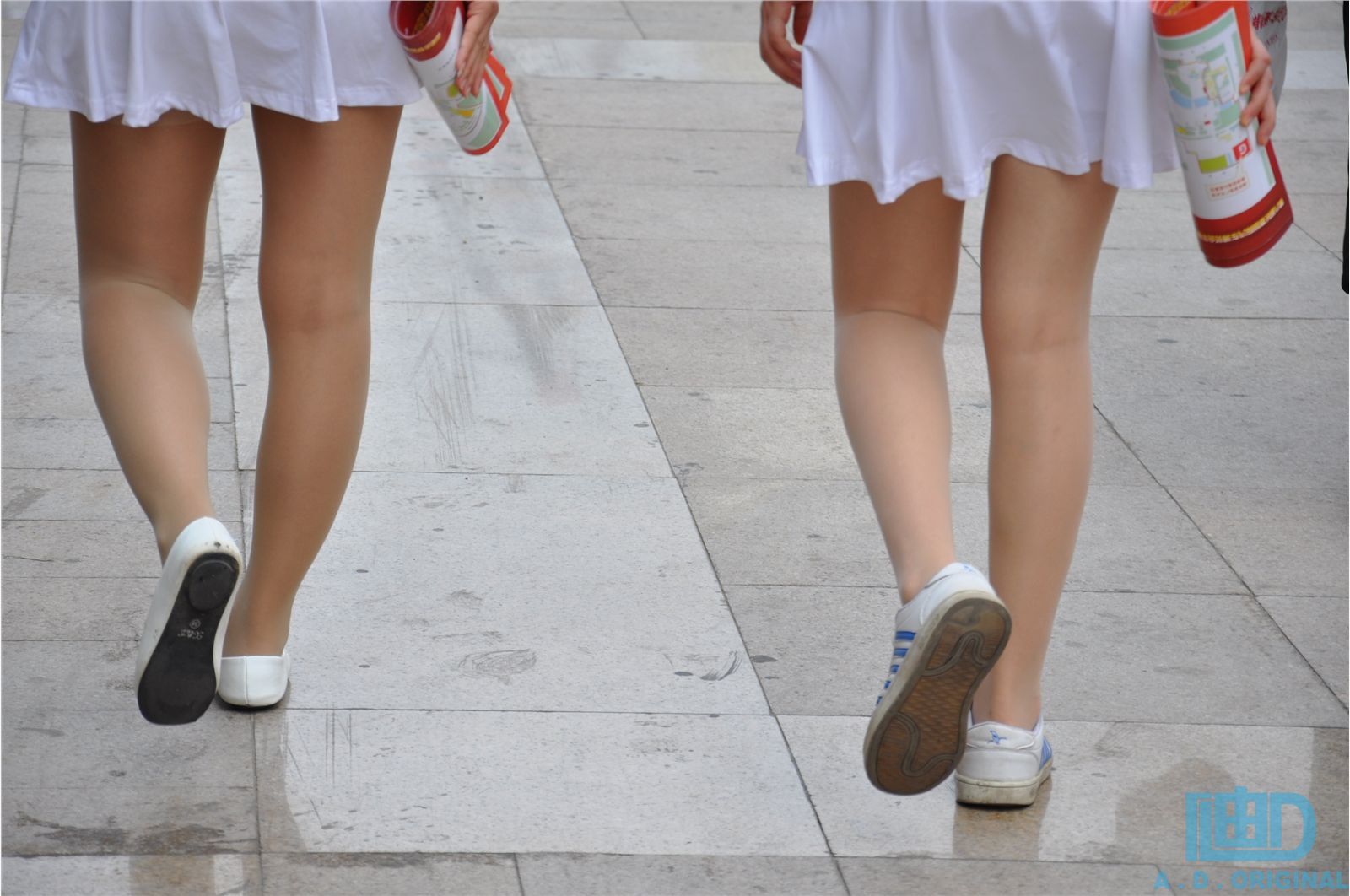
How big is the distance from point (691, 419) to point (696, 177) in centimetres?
253

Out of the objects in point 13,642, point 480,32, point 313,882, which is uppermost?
point 480,32

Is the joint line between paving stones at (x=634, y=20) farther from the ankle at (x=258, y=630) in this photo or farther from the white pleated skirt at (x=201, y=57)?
the white pleated skirt at (x=201, y=57)

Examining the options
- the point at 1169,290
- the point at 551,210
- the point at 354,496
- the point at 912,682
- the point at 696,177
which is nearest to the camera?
the point at 912,682

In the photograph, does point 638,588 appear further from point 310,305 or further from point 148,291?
point 148,291

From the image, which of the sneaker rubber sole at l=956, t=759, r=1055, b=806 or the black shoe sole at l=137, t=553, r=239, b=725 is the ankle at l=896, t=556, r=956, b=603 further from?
the black shoe sole at l=137, t=553, r=239, b=725

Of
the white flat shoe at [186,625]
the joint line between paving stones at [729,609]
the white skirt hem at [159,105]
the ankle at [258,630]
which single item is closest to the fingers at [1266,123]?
the joint line between paving stones at [729,609]

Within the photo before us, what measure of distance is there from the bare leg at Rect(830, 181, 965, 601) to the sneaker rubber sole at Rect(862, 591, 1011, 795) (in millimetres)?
180

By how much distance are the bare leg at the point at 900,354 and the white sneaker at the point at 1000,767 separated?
341 mm

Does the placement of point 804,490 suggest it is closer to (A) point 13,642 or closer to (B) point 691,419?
(B) point 691,419

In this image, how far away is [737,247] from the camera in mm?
6086

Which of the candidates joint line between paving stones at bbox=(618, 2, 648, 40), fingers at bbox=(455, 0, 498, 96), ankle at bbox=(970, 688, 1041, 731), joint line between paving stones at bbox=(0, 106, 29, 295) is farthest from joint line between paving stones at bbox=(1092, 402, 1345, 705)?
joint line between paving stones at bbox=(618, 2, 648, 40)

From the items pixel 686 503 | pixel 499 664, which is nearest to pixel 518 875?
pixel 499 664

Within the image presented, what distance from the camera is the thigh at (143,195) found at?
→ 2738 millimetres

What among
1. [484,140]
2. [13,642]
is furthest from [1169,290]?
[13,642]
